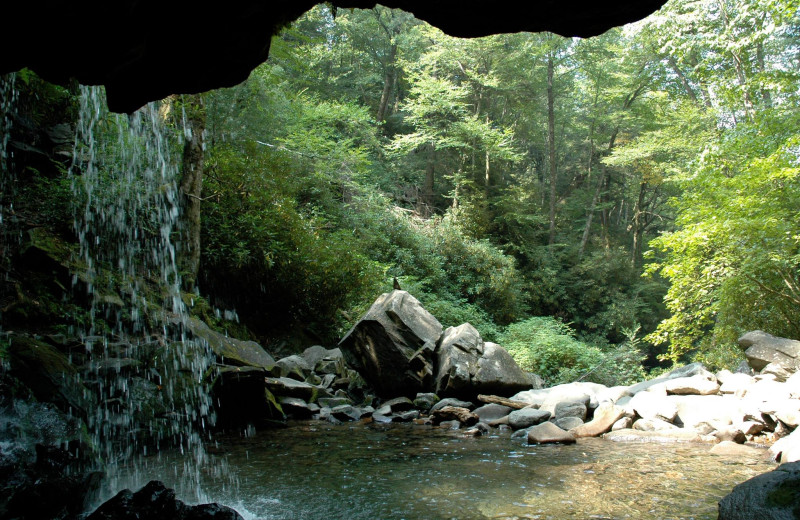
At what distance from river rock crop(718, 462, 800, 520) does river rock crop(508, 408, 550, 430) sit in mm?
4063

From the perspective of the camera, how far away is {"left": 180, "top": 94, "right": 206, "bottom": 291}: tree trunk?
8953 millimetres

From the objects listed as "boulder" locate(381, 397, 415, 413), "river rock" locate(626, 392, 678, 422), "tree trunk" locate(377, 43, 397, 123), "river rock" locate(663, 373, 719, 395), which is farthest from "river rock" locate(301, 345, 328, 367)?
"tree trunk" locate(377, 43, 397, 123)

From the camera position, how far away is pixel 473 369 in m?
9.29

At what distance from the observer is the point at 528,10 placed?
2512 mm

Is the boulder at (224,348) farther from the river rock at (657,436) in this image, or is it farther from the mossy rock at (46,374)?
the river rock at (657,436)

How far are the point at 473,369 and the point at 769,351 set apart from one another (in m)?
5.35

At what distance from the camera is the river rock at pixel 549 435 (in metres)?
6.76

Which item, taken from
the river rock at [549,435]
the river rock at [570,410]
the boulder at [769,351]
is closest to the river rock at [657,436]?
the river rock at [549,435]

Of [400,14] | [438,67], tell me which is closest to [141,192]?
[438,67]

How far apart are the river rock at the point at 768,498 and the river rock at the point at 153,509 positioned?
11.7 ft

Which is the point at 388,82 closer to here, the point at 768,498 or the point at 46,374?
the point at 46,374

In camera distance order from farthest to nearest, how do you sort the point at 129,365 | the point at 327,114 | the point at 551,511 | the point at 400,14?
1. the point at 400,14
2. the point at 327,114
3. the point at 129,365
4. the point at 551,511

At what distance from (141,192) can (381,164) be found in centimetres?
1561

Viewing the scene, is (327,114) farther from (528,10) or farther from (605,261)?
(528,10)
